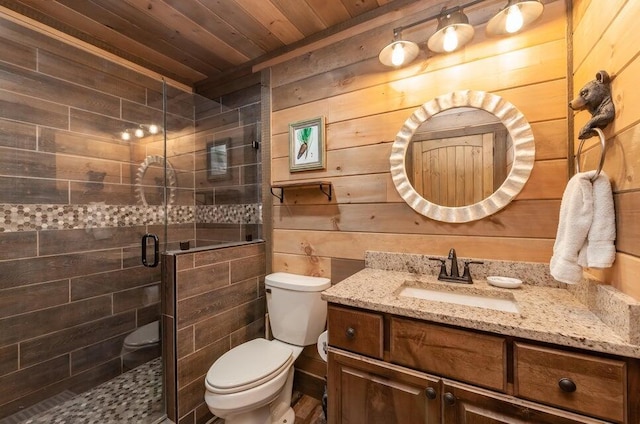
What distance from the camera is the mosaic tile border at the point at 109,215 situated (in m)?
1.53

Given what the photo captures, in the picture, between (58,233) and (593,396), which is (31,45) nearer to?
(58,233)

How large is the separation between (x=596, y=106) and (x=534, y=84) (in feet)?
1.26

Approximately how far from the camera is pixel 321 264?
1.74m

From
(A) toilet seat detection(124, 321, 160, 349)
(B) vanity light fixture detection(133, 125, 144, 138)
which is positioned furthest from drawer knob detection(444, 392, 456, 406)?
(B) vanity light fixture detection(133, 125, 144, 138)

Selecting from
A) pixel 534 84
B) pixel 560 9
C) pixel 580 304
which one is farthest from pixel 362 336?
pixel 560 9

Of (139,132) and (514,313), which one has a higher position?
(139,132)

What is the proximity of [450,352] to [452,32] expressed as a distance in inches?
54.2

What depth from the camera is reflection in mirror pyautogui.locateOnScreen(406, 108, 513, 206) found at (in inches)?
49.6

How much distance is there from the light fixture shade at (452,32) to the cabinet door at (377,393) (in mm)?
1463

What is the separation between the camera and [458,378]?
877 millimetres

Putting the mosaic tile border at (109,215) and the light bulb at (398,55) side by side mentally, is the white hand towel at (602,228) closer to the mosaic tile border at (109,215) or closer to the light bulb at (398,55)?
the light bulb at (398,55)

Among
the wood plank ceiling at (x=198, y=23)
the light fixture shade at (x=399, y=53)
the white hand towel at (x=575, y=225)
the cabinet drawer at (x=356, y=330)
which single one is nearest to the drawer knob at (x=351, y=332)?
the cabinet drawer at (x=356, y=330)

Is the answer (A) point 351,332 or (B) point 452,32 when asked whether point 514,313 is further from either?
(B) point 452,32

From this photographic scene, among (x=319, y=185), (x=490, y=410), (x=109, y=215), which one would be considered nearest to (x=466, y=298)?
(x=490, y=410)
